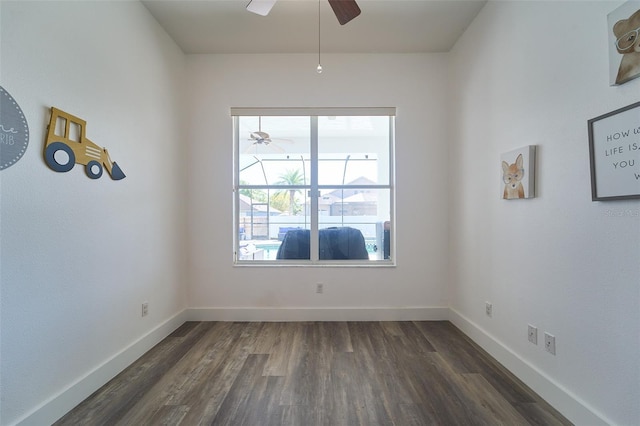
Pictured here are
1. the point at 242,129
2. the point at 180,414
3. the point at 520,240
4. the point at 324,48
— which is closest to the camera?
the point at 180,414

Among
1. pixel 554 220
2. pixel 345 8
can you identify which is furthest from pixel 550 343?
pixel 345 8

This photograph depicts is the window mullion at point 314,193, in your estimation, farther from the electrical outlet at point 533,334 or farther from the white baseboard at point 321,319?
the electrical outlet at point 533,334

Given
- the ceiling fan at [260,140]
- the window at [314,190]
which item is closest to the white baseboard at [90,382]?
the window at [314,190]

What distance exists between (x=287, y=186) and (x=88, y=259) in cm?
196

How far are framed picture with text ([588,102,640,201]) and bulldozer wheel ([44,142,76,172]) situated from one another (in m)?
3.10

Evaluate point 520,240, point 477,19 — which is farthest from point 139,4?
point 520,240

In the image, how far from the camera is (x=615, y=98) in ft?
4.35

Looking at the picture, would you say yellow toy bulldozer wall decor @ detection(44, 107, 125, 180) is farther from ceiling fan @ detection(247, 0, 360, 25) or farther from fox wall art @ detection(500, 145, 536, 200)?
fox wall art @ detection(500, 145, 536, 200)

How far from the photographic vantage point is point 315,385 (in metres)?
1.87

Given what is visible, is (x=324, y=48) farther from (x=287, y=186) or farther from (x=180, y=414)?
(x=180, y=414)

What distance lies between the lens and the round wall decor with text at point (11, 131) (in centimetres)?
133

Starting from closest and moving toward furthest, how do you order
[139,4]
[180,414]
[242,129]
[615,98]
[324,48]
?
1. [615,98]
2. [180,414]
3. [139,4]
4. [324,48]
5. [242,129]

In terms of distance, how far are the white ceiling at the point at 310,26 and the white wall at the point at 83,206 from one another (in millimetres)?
331

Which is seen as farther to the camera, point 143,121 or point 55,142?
point 143,121
